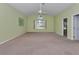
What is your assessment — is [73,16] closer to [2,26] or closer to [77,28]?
[77,28]

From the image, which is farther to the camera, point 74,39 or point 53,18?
point 53,18

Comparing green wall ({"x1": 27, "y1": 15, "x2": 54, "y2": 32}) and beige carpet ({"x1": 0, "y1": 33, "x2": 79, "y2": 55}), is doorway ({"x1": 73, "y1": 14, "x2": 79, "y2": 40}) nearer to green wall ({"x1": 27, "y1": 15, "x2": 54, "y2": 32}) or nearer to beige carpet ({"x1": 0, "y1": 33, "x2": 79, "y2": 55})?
beige carpet ({"x1": 0, "y1": 33, "x2": 79, "y2": 55})

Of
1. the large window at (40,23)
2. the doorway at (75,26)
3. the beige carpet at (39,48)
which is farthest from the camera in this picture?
the large window at (40,23)

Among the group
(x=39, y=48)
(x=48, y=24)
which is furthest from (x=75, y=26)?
(x=48, y=24)

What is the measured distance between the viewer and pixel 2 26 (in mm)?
5922

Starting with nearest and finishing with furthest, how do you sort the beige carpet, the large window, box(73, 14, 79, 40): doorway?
the beige carpet, box(73, 14, 79, 40): doorway, the large window

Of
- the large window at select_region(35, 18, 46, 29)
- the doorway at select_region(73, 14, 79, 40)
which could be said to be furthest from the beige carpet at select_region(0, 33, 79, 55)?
the large window at select_region(35, 18, 46, 29)

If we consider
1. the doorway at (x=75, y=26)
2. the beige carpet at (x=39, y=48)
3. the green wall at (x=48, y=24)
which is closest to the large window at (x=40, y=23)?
the green wall at (x=48, y=24)

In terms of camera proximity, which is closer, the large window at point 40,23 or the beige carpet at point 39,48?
the beige carpet at point 39,48

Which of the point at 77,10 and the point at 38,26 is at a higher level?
the point at 77,10

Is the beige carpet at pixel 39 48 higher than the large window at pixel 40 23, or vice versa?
the large window at pixel 40 23

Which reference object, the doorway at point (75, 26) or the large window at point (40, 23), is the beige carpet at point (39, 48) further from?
the large window at point (40, 23)
